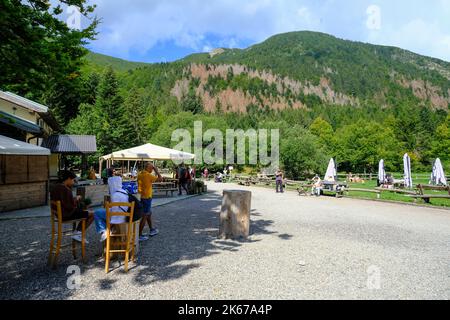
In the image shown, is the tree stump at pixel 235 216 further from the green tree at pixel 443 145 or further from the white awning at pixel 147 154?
the green tree at pixel 443 145

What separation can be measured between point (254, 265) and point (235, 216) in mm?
2152

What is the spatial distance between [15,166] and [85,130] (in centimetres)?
3092

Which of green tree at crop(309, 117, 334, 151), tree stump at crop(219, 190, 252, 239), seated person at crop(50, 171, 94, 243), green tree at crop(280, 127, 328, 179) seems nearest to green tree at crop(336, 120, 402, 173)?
green tree at crop(309, 117, 334, 151)

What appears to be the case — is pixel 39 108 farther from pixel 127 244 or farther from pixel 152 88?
pixel 152 88

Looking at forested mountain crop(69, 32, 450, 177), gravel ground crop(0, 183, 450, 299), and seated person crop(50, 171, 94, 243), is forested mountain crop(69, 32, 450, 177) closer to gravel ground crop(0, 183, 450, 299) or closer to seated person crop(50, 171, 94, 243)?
seated person crop(50, 171, 94, 243)

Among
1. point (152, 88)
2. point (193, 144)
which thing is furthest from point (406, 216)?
point (152, 88)

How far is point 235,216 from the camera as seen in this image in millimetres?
7586

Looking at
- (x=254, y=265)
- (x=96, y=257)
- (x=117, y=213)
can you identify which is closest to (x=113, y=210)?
(x=117, y=213)

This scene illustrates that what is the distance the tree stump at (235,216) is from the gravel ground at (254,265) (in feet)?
1.21

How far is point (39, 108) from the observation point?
17562mm

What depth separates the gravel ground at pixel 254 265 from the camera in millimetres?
Answer: 4336

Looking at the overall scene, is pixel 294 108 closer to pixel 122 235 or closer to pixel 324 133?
pixel 324 133

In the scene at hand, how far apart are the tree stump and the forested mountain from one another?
442cm

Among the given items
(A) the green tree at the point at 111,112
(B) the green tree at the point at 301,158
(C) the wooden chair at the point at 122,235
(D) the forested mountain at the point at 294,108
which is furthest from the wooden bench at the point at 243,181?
(C) the wooden chair at the point at 122,235
